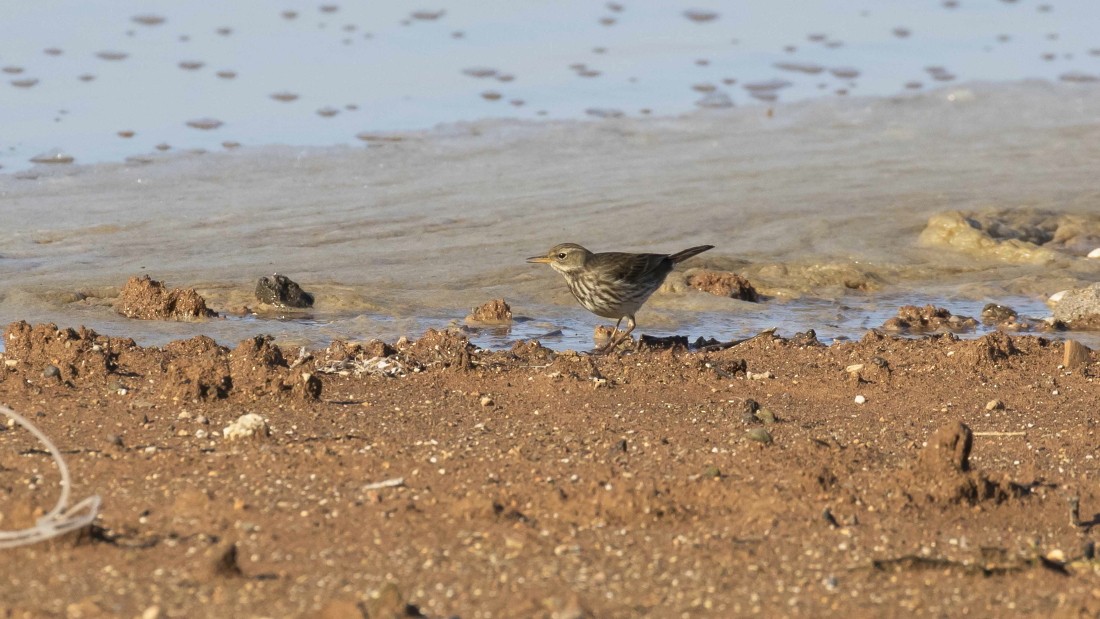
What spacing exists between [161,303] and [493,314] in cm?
A: 204

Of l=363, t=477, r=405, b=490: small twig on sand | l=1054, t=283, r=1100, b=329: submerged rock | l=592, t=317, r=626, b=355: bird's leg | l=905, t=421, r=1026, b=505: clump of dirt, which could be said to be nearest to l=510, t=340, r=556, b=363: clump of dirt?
l=592, t=317, r=626, b=355: bird's leg

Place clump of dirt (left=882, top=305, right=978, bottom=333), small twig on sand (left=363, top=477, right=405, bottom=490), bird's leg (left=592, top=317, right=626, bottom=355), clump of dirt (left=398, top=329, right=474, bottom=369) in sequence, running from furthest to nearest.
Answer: clump of dirt (left=882, top=305, right=978, bottom=333)
bird's leg (left=592, top=317, right=626, bottom=355)
clump of dirt (left=398, top=329, right=474, bottom=369)
small twig on sand (left=363, top=477, right=405, bottom=490)

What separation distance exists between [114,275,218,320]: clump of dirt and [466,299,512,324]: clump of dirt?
1.70 meters

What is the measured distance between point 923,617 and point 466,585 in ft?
4.57

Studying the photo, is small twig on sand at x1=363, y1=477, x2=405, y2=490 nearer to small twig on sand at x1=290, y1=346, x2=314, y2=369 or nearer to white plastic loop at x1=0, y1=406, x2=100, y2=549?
white plastic loop at x1=0, y1=406, x2=100, y2=549

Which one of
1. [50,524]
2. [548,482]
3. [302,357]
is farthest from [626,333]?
[50,524]

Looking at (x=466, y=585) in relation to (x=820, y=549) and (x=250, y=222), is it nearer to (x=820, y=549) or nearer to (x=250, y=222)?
(x=820, y=549)

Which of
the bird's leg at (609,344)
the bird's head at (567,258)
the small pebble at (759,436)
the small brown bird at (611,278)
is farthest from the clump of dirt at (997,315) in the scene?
the small pebble at (759,436)

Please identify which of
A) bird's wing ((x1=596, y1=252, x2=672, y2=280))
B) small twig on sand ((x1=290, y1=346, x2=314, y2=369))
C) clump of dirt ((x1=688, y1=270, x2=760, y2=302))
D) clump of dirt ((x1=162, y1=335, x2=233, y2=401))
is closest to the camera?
clump of dirt ((x1=162, y1=335, x2=233, y2=401))

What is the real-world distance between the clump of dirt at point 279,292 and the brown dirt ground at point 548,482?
1601mm

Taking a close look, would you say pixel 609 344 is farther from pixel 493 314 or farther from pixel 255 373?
pixel 255 373

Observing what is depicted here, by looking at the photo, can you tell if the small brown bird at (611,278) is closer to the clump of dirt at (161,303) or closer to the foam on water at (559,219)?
the foam on water at (559,219)

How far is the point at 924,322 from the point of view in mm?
9672

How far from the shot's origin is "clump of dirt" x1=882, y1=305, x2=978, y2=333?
962 cm
